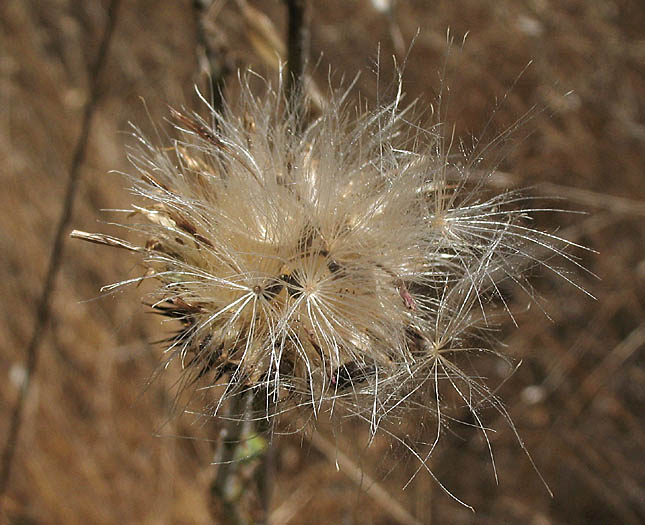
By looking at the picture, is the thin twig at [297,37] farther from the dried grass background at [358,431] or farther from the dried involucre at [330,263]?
the dried grass background at [358,431]

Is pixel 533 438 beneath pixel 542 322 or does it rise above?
beneath

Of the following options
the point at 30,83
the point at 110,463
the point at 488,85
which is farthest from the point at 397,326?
the point at 30,83

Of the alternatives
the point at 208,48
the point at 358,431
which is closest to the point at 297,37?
the point at 208,48

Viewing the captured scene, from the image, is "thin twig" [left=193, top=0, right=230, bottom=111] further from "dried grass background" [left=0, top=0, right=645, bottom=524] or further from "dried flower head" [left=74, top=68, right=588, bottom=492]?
"dried grass background" [left=0, top=0, right=645, bottom=524]

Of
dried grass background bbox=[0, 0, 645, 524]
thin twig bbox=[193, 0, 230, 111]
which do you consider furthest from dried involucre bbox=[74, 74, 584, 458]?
dried grass background bbox=[0, 0, 645, 524]

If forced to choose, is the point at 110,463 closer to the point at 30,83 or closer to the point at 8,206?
the point at 8,206

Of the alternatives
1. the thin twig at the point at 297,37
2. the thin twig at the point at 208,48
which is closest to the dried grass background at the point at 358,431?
the thin twig at the point at 208,48

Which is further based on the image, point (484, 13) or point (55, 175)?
point (55, 175)
